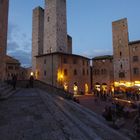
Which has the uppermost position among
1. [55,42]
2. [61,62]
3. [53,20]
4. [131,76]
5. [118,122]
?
[53,20]

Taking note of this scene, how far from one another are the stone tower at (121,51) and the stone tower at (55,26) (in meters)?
12.4

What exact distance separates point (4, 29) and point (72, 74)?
20.4 m

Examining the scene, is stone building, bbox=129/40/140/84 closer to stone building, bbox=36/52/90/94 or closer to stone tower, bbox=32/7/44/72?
stone building, bbox=36/52/90/94

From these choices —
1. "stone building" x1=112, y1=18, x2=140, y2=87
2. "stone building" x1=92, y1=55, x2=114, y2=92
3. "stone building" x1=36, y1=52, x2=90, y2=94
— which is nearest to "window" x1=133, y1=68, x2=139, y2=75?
"stone building" x1=112, y1=18, x2=140, y2=87

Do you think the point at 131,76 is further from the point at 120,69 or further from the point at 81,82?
the point at 81,82

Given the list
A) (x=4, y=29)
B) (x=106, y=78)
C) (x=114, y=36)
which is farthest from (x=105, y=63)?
(x=4, y=29)

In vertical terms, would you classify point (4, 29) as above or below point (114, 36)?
below

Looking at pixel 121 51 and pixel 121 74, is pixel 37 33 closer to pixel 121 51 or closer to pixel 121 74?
pixel 121 51

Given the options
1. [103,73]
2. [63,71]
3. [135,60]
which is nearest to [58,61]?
[63,71]

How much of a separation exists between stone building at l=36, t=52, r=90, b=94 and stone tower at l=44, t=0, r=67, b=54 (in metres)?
3.35

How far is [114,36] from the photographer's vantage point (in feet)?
130

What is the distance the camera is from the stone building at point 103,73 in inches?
1684

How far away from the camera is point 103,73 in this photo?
43969 millimetres

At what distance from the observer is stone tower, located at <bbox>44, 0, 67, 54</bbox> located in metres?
38.4
